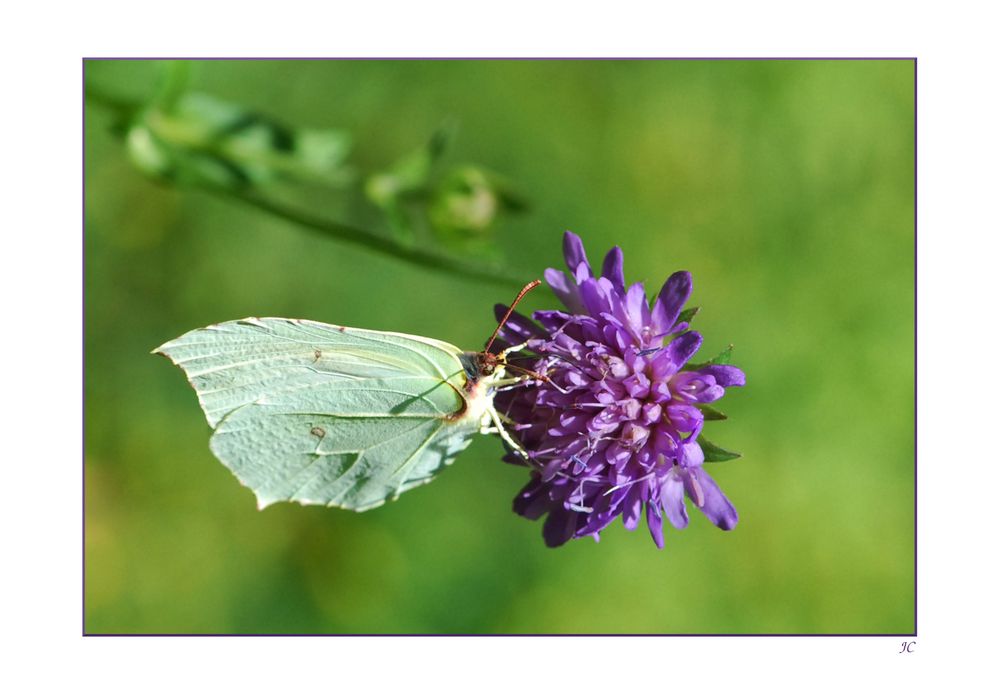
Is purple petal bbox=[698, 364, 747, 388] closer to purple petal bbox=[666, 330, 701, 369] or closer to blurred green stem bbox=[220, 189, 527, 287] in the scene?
purple petal bbox=[666, 330, 701, 369]

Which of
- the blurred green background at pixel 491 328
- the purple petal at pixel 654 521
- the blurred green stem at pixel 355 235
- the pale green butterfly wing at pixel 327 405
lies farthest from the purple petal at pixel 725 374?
the blurred green background at pixel 491 328

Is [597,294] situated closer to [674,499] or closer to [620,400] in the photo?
[620,400]

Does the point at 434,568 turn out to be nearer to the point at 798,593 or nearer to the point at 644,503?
the point at 798,593

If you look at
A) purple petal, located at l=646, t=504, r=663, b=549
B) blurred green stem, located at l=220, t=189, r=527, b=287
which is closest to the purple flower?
purple petal, located at l=646, t=504, r=663, b=549

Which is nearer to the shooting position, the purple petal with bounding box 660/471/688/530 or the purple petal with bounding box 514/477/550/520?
the purple petal with bounding box 660/471/688/530

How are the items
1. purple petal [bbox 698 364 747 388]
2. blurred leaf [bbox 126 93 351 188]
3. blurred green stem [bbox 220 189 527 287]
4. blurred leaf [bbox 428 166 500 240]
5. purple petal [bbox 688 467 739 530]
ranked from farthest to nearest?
blurred leaf [bbox 428 166 500 240]
blurred leaf [bbox 126 93 351 188]
blurred green stem [bbox 220 189 527 287]
purple petal [bbox 688 467 739 530]
purple petal [bbox 698 364 747 388]

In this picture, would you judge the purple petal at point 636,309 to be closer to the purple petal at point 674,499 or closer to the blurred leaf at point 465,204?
the purple petal at point 674,499

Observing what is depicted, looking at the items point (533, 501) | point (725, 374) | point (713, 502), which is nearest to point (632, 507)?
point (713, 502)
